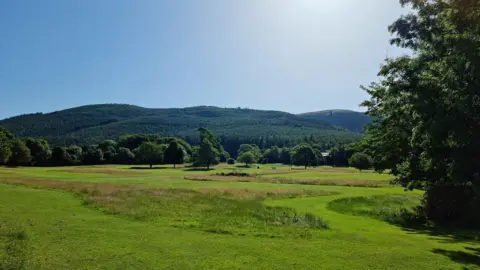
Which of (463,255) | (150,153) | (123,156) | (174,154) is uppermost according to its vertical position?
(150,153)

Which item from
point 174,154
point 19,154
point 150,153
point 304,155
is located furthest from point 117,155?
point 304,155

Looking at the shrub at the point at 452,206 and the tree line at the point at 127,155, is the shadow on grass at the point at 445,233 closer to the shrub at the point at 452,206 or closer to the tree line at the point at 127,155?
the shrub at the point at 452,206

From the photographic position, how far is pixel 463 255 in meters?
19.1

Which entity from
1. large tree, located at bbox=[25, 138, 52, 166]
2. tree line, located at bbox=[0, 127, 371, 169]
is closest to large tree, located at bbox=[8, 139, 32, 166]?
tree line, located at bbox=[0, 127, 371, 169]

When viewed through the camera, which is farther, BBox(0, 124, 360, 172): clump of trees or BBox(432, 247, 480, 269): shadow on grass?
BBox(0, 124, 360, 172): clump of trees

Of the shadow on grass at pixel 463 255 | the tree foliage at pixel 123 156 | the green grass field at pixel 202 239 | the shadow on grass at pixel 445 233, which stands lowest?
the shadow on grass at pixel 445 233

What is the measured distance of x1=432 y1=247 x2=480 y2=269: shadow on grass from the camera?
17875 millimetres

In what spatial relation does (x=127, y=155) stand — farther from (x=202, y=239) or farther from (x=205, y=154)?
(x=202, y=239)

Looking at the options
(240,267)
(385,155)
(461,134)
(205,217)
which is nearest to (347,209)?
(385,155)

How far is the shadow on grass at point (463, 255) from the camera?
704 inches

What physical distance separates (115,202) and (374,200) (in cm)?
2763

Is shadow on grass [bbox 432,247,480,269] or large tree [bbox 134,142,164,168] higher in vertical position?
large tree [bbox 134,142,164,168]

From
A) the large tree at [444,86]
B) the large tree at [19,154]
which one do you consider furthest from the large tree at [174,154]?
the large tree at [444,86]

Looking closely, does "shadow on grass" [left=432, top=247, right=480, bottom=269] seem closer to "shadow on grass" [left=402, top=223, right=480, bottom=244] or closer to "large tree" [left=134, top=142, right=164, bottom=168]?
"shadow on grass" [left=402, top=223, right=480, bottom=244]
